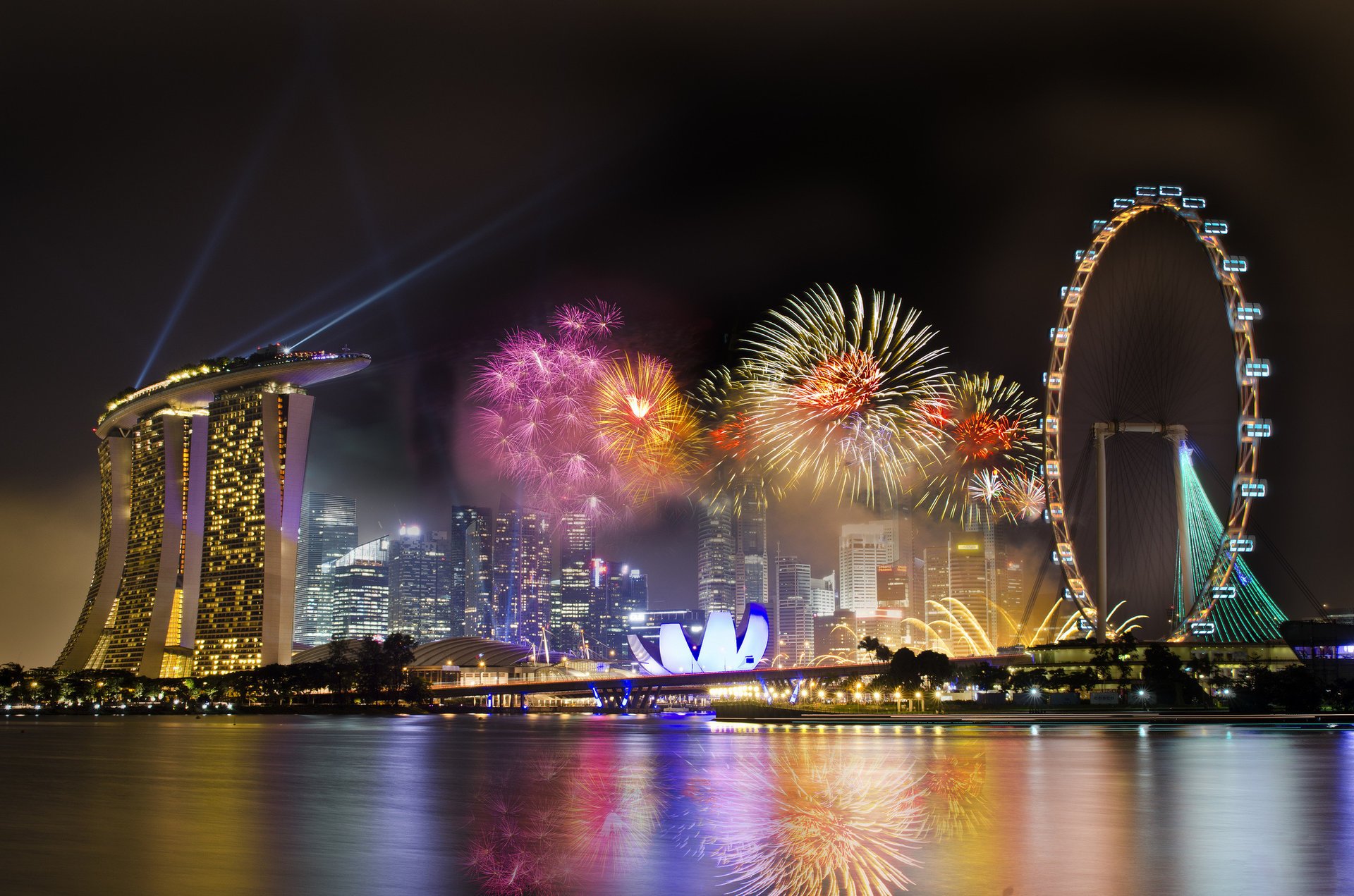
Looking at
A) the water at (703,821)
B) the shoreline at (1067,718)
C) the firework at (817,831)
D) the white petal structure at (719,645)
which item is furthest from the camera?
the white petal structure at (719,645)

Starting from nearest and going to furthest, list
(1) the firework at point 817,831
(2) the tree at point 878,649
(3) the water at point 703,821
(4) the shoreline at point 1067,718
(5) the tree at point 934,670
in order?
(1) the firework at point 817,831 < (3) the water at point 703,821 < (4) the shoreline at point 1067,718 < (5) the tree at point 934,670 < (2) the tree at point 878,649

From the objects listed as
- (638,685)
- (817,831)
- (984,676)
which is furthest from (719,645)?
(817,831)

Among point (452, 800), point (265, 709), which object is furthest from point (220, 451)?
point (452, 800)

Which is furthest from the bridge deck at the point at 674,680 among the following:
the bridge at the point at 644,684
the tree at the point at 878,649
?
the tree at the point at 878,649

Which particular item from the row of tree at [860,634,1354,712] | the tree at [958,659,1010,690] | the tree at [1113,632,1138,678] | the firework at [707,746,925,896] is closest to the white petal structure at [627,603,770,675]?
the row of tree at [860,634,1354,712]

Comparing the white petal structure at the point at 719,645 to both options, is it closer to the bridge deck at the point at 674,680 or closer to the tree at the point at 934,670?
the bridge deck at the point at 674,680

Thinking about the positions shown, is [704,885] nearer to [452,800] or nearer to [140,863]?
[140,863]
